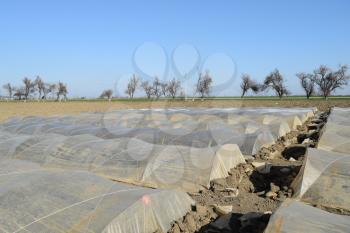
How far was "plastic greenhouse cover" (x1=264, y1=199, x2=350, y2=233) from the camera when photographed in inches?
158

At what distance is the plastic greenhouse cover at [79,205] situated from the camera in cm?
455

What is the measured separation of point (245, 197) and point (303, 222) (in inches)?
127

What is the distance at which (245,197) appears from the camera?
A: 733 centimetres

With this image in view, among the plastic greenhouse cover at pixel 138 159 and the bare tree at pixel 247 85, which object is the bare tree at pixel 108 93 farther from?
the plastic greenhouse cover at pixel 138 159

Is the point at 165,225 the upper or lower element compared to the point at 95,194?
lower

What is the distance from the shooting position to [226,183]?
8117 mm

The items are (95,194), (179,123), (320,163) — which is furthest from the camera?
(179,123)

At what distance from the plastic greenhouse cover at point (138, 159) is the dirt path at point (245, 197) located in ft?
1.15

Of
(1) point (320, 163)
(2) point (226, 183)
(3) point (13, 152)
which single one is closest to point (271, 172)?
(2) point (226, 183)

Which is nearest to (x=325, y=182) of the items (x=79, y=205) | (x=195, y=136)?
(x=79, y=205)

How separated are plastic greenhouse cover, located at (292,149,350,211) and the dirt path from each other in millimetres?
463

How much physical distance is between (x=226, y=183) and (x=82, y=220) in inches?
166

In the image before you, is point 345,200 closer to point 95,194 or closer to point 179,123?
point 95,194

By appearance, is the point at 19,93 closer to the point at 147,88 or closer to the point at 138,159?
the point at 147,88
